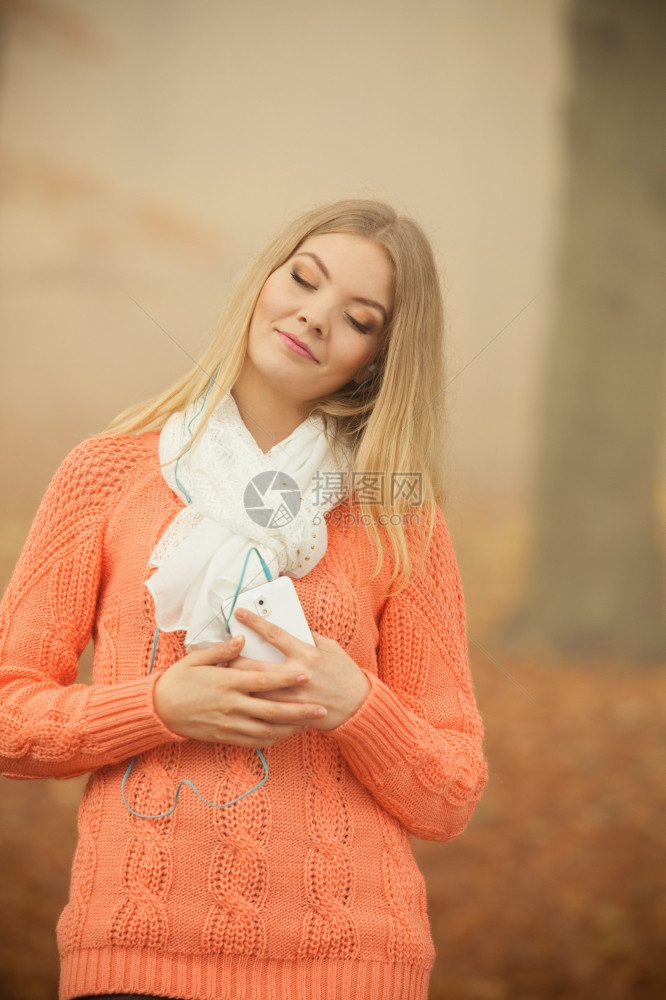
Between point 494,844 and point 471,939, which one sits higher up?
point 494,844

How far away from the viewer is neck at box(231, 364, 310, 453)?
3.60ft

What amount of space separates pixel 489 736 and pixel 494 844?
0.86ft

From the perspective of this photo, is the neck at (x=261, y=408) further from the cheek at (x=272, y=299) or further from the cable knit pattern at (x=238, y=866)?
the cable knit pattern at (x=238, y=866)

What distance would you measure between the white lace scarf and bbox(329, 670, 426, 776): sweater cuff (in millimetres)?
168

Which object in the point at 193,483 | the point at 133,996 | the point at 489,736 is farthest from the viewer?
the point at 489,736

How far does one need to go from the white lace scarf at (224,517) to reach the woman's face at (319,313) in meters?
0.07

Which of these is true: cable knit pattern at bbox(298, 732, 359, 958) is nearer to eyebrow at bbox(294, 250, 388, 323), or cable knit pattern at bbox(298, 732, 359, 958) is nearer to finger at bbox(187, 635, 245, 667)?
finger at bbox(187, 635, 245, 667)

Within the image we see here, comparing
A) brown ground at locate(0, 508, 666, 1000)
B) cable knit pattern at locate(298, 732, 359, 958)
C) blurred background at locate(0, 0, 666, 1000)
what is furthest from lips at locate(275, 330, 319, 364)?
brown ground at locate(0, 508, 666, 1000)

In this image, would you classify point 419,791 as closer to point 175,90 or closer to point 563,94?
point 175,90

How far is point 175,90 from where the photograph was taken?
204cm

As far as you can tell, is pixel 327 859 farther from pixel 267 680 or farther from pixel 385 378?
pixel 385 378

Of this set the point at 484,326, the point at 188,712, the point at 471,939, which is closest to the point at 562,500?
the point at 484,326

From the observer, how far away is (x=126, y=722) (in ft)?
3.05

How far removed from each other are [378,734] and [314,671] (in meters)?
0.11
